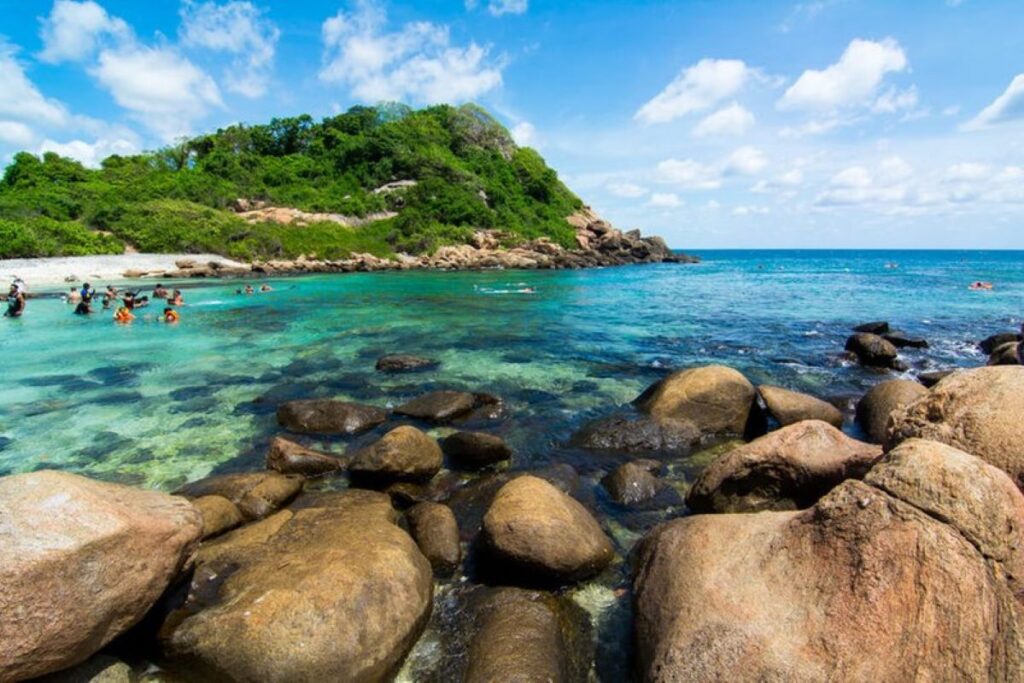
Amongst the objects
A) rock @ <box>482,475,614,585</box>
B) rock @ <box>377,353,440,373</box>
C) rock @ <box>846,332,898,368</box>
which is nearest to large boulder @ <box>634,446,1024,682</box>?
rock @ <box>482,475,614,585</box>

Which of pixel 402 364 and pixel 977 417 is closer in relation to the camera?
pixel 977 417

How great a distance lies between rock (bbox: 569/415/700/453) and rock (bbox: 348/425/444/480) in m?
2.98

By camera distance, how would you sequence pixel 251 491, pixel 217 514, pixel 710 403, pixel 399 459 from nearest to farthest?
pixel 217 514, pixel 251 491, pixel 399 459, pixel 710 403

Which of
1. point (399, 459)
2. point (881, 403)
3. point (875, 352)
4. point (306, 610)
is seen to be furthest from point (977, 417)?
point (875, 352)

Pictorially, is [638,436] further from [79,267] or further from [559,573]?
[79,267]

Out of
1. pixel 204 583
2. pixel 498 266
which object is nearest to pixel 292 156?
pixel 498 266

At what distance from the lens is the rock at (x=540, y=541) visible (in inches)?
216

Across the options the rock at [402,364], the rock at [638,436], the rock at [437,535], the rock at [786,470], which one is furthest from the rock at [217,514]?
the rock at [402,364]

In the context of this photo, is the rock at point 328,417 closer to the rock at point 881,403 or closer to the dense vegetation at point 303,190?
the rock at point 881,403

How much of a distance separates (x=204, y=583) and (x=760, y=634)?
17.1 feet

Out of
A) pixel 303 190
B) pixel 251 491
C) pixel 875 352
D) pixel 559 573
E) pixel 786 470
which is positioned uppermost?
pixel 303 190

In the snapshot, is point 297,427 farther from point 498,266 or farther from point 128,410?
point 498,266

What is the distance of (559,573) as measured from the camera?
5.51m

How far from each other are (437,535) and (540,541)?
1.40m
